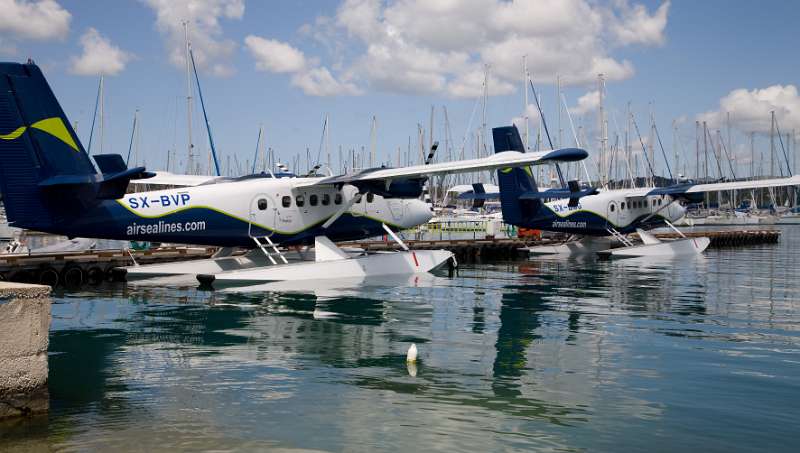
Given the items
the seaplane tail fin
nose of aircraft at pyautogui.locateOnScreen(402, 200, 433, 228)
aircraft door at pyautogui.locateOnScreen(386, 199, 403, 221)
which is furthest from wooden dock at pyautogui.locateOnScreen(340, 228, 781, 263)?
the seaplane tail fin

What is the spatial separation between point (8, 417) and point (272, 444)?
265 centimetres

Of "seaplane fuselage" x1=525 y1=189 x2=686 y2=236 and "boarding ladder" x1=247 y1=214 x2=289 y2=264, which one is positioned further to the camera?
"seaplane fuselage" x1=525 y1=189 x2=686 y2=236

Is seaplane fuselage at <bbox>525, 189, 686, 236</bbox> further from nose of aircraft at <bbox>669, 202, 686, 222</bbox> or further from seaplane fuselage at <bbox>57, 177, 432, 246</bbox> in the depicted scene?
seaplane fuselage at <bbox>57, 177, 432, 246</bbox>

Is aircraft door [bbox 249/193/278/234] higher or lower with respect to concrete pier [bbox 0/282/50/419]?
higher

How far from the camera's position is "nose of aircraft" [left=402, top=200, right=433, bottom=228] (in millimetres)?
26000

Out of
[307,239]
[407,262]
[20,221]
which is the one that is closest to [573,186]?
[407,262]

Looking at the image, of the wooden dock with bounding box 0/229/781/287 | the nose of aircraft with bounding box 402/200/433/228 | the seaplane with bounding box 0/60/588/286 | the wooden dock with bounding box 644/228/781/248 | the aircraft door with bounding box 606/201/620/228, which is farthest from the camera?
the wooden dock with bounding box 644/228/781/248

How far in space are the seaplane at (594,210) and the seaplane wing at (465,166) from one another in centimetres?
904

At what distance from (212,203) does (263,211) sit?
1.75m

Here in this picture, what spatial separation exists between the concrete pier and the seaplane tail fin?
30.4ft

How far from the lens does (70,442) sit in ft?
22.3

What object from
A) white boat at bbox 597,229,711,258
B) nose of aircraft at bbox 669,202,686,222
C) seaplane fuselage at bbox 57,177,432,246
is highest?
nose of aircraft at bbox 669,202,686,222

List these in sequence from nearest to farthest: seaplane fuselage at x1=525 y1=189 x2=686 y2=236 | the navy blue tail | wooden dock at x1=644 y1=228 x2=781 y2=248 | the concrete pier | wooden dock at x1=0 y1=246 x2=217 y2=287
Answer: the concrete pier < wooden dock at x1=0 y1=246 x2=217 y2=287 < the navy blue tail < seaplane fuselage at x1=525 y1=189 x2=686 y2=236 < wooden dock at x1=644 y1=228 x2=781 y2=248

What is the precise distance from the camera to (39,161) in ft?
55.2
